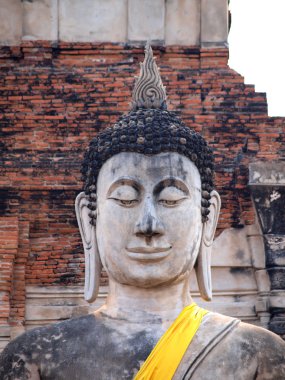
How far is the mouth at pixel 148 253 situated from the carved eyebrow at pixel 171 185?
304 mm

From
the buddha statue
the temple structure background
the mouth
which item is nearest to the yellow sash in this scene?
the buddha statue

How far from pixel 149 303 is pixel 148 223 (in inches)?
16.9

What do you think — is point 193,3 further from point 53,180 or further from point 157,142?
point 157,142

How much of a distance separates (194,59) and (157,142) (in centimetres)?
1199

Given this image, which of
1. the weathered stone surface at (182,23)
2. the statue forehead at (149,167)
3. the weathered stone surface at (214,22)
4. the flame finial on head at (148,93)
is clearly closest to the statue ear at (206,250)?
the statue forehead at (149,167)

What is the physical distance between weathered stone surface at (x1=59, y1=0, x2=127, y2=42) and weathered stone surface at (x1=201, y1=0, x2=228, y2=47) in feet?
3.20

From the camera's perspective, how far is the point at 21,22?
2064cm

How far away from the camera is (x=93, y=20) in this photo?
20500 millimetres

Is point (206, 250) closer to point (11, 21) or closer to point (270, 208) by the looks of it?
point (270, 208)

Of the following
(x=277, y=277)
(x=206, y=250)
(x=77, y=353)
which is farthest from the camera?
(x=277, y=277)

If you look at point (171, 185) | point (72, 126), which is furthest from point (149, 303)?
point (72, 126)

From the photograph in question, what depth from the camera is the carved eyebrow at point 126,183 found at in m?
8.56

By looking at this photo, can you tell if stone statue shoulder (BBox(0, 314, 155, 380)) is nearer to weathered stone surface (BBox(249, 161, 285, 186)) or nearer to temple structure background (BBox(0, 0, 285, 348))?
temple structure background (BBox(0, 0, 285, 348))

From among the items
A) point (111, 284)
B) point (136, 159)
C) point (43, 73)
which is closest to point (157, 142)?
point (136, 159)
